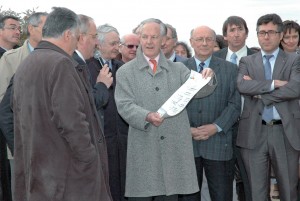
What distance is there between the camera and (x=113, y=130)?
5.85m

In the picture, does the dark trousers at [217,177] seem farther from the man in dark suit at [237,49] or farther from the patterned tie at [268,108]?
the patterned tie at [268,108]

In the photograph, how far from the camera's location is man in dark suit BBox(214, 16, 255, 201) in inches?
254

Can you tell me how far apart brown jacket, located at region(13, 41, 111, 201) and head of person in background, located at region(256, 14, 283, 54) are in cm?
282

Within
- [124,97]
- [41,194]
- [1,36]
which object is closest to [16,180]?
[41,194]

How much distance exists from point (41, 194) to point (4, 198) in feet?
8.12

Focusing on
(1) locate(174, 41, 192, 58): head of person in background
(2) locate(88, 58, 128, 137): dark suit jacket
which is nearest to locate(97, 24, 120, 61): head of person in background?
(2) locate(88, 58, 128, 137): dark suit jacket

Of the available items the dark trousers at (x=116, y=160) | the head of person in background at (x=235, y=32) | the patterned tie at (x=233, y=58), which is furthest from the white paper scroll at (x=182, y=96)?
the head of person in background at (x=235, y=32)

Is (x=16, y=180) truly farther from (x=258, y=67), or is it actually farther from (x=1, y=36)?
(x=1, y=36)

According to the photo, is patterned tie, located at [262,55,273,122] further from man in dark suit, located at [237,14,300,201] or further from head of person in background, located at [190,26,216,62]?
head of person in background, located at [190,26,216,62]

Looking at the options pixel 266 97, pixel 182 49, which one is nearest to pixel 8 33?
pixel 182 49

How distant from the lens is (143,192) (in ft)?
16.6

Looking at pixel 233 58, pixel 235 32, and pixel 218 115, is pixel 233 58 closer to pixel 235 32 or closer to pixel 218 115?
pixel 235 32

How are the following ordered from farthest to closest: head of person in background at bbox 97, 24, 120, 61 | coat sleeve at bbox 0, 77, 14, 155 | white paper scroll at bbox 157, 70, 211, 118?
head of person in background at bbox 97, 24, 120, 61, white paper scroll at bbox 157, 70, 211, 118, coat sleeve at bbox 0, 77, 14, 155

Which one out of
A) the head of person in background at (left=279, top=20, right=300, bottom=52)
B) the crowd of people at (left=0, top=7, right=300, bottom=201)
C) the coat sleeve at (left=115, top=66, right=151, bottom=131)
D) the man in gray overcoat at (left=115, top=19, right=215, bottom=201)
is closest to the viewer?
the crowd of people at (left=0, top=7, right=300, bottom=201)
